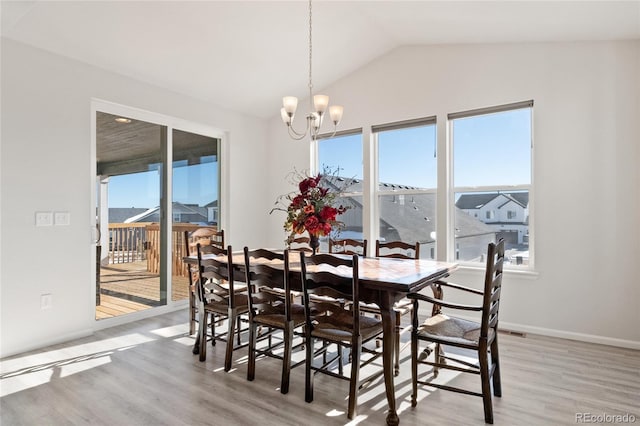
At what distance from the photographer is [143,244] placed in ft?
14.0

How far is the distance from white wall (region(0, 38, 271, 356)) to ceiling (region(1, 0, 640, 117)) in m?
0.22

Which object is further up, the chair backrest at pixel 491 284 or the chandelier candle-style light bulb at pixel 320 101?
the chandelier candle-style light bulb at pixel 320 101

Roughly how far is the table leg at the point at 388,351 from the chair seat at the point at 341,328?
183 millimetres

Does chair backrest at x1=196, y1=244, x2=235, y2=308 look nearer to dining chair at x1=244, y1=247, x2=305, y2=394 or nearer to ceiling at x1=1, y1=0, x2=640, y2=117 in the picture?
dining chair at x1=244, y1=247, x2=305, y2=394

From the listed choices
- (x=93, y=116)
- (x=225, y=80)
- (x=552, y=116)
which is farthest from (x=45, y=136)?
(x=552, y=116)

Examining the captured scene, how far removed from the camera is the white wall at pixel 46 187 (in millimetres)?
3113

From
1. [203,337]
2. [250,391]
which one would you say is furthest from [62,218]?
[250,391]

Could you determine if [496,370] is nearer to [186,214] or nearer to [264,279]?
[264,279]

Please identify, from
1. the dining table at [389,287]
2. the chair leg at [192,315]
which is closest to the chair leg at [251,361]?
the dining table at [389,287]

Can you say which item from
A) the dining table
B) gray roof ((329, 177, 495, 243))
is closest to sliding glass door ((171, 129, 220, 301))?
gray roof ((329, 177, 495, 243))

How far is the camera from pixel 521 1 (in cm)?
292

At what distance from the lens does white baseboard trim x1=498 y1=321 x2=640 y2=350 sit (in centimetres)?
326

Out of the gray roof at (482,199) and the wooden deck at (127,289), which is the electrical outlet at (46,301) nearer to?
the wooden deck at (127,289)

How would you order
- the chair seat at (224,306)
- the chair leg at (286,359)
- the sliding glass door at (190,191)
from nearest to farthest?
the chair leg at (286,359) < the chair seat at (224,306) < the sliding glass door at (190,191)
